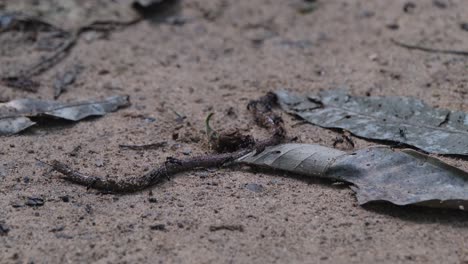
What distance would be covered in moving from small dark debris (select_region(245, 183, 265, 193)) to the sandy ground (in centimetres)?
1

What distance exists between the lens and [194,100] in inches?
108

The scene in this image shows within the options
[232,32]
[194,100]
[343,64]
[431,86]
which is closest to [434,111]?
[431,86]

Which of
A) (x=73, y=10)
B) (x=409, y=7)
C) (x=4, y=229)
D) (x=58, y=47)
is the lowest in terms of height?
(x=4, y=229)

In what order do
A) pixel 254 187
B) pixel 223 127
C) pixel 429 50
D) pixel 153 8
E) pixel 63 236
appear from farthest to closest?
pixel 153 8 → pixel 429 50 → pixel 223 127 → pixel 254 187 → pixel 63 236

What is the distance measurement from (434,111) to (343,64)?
0.69 meters

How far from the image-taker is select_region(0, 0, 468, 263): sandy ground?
5.75ft

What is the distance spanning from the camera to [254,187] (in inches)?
80.8

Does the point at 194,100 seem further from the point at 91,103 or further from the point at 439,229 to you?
the point at 439,229

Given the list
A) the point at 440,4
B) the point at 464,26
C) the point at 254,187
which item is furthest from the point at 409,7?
the point at 254,187

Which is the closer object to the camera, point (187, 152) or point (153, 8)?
point (187, 152)

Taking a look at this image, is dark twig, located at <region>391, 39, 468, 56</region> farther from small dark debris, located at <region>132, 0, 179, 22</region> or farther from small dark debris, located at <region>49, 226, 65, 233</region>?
small dark debris, located at <region>49, 226, 65, 233</region>

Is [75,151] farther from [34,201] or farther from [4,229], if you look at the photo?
[4,229]

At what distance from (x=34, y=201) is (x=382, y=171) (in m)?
1.06

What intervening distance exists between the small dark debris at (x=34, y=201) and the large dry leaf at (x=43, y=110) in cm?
51
